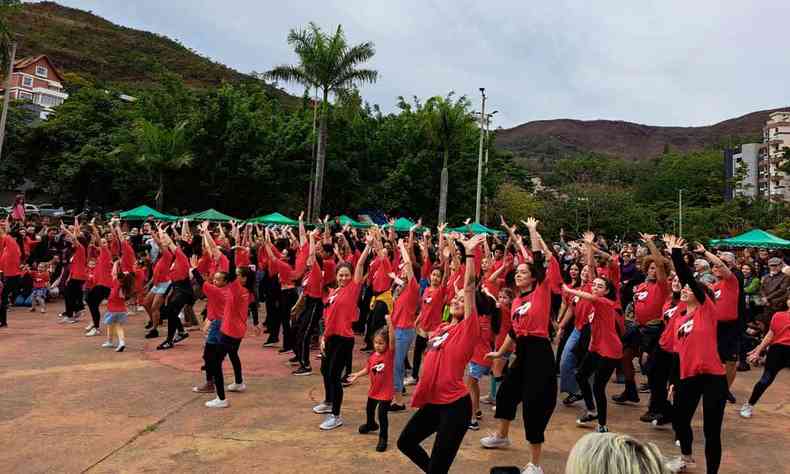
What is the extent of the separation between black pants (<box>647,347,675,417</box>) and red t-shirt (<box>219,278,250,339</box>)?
465cm

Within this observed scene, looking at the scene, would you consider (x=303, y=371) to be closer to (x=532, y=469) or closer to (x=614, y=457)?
(x=532, y=469)

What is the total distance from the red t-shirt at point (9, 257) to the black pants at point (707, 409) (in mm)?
11937

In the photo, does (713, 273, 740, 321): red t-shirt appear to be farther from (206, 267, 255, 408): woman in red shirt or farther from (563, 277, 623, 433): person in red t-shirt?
(206, 267, 255, 408): woman in red shirt

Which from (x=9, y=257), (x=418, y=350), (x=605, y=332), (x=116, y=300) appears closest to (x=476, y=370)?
(x=605, y=332)

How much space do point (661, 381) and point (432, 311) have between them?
A: 2.62 meters

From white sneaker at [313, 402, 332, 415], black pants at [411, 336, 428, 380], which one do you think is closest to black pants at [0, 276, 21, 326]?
white sneaker at [313, 402, 332, 415]

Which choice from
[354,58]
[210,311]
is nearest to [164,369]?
[210,311]

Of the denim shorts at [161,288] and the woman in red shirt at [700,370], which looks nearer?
the woman in red shirt at [700,370]

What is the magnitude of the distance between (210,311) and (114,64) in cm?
9626

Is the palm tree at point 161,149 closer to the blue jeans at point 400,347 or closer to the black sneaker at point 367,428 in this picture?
the blue jeans at point 400,347

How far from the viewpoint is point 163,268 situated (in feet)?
33.8

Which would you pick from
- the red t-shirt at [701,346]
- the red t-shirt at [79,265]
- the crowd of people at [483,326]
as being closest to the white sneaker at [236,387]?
the crowd of people at [483,326]

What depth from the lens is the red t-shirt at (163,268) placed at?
10.2 m

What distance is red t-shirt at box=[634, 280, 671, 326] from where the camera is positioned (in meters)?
7.00
